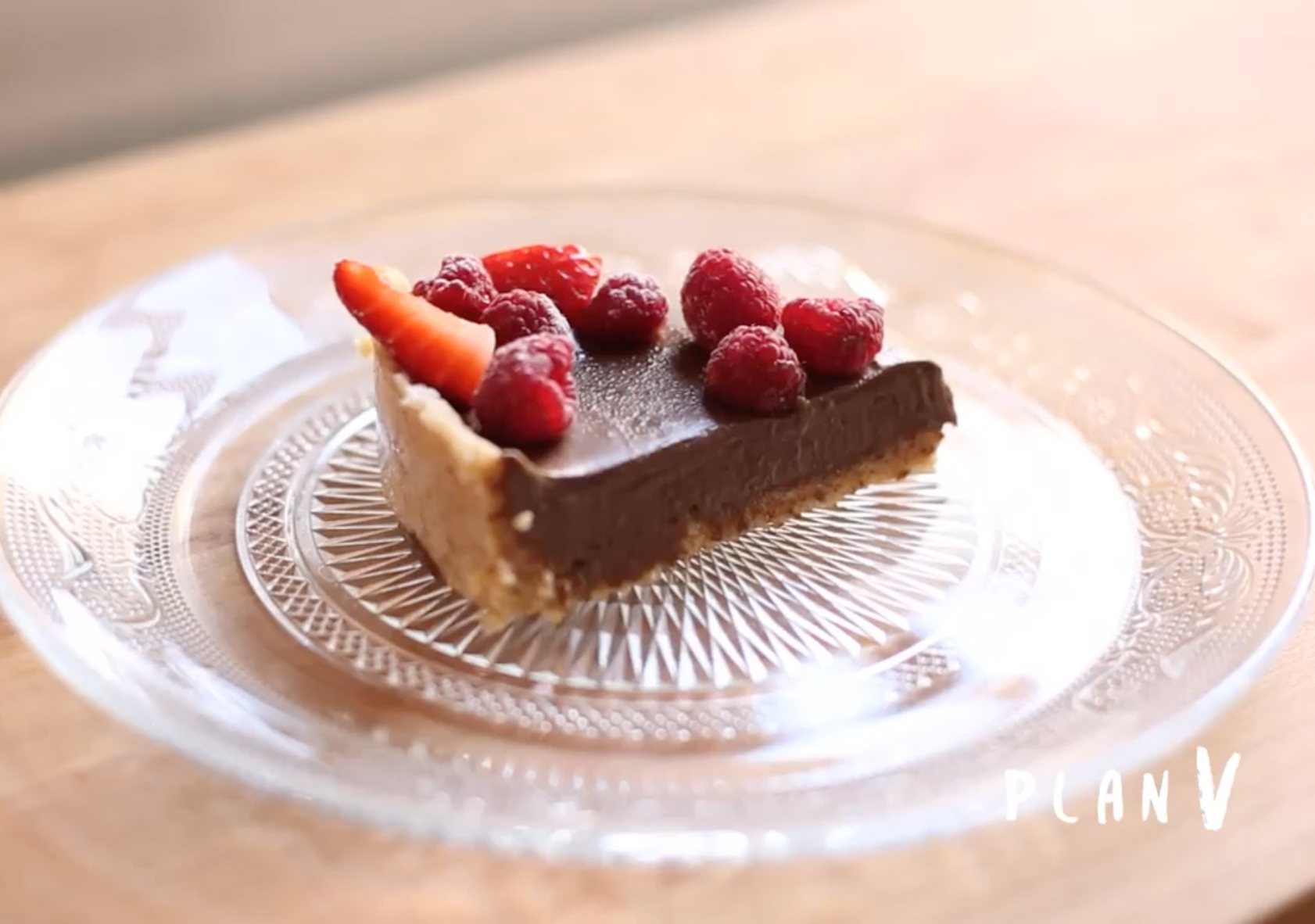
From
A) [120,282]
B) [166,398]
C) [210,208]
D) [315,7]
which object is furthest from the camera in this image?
[315,7]

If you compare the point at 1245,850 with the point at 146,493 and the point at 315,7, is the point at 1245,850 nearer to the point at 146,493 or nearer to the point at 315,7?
the point at 146,493

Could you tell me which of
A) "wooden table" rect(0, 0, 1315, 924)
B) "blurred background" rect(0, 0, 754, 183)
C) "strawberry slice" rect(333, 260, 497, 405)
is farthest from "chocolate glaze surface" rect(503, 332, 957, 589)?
"blurred background" rect(0, 0, 754, 183)

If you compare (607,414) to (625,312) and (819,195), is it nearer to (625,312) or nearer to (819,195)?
(625,312)

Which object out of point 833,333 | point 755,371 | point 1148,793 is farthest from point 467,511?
point 1148,793

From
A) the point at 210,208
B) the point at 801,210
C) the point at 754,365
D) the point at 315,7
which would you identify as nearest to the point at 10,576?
the point at 754,365

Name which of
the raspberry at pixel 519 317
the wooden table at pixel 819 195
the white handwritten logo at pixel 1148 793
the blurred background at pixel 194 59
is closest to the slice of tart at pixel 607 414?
the raspberry at pixel 519 317

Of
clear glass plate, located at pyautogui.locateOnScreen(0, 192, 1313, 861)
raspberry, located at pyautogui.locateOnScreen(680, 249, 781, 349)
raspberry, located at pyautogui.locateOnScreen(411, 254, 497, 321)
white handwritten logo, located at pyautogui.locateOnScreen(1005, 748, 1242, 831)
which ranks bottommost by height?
white handwritten logo, located at pyautogui.locateOnScreen(1005, 748, 1242, 831)

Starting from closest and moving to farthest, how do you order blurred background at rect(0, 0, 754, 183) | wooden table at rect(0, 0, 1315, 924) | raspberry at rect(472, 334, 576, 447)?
1. wooden table at rect(0, 0, 1315, 924)
2. raspberry at rect(472, 334, 576, 447)
3. blurred background at rect(0, 0, 754, 183)

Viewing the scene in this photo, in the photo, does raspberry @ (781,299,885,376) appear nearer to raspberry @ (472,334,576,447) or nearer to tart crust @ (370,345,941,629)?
tart crust @ (370,345,941,629)
